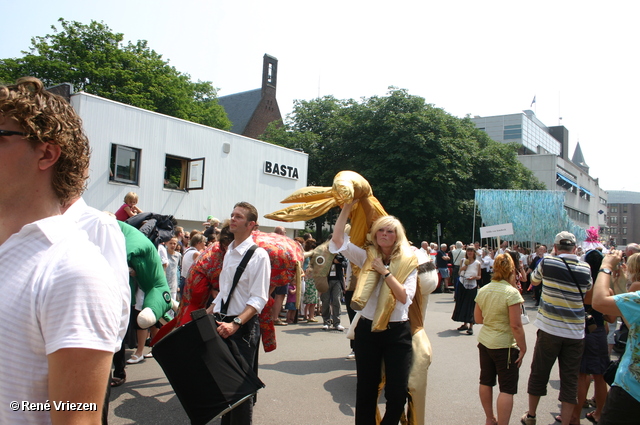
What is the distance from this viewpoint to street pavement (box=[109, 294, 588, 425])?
464cm

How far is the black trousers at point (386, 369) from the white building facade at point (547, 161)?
167 ft

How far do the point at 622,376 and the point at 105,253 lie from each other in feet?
9.80

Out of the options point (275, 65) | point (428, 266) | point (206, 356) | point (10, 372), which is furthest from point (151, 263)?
point (275, 65)

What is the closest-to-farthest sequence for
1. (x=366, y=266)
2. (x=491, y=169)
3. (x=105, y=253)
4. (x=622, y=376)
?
(x=105, y=253) → (x=622, y=376) → (x=366, y=266) → (x=491, y=169)

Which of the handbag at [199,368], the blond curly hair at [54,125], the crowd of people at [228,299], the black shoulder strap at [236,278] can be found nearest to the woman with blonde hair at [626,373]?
the crowd of people at [228,299]

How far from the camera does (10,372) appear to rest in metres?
1.14

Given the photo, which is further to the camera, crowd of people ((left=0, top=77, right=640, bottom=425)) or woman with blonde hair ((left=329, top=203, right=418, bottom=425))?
woman with blonde hair ((left=329, top=203, right=418, bottom=425))

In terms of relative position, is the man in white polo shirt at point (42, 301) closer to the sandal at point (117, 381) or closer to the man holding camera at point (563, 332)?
the man holding camera at point (563, 332)

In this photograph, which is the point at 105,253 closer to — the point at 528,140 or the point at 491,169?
the point at 491,169

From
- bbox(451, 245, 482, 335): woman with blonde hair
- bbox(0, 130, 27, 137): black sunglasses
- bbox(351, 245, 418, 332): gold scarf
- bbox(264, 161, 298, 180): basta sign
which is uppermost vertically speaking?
bbox(264, 161, 298, 180): basta sign

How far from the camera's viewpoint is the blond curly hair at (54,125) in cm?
126

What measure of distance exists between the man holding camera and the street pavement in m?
0.55

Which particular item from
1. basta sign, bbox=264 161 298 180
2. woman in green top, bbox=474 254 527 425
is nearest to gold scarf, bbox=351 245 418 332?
woman in green top, bbox=474 254 527 425

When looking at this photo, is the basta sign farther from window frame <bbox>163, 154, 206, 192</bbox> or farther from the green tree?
the green tree
